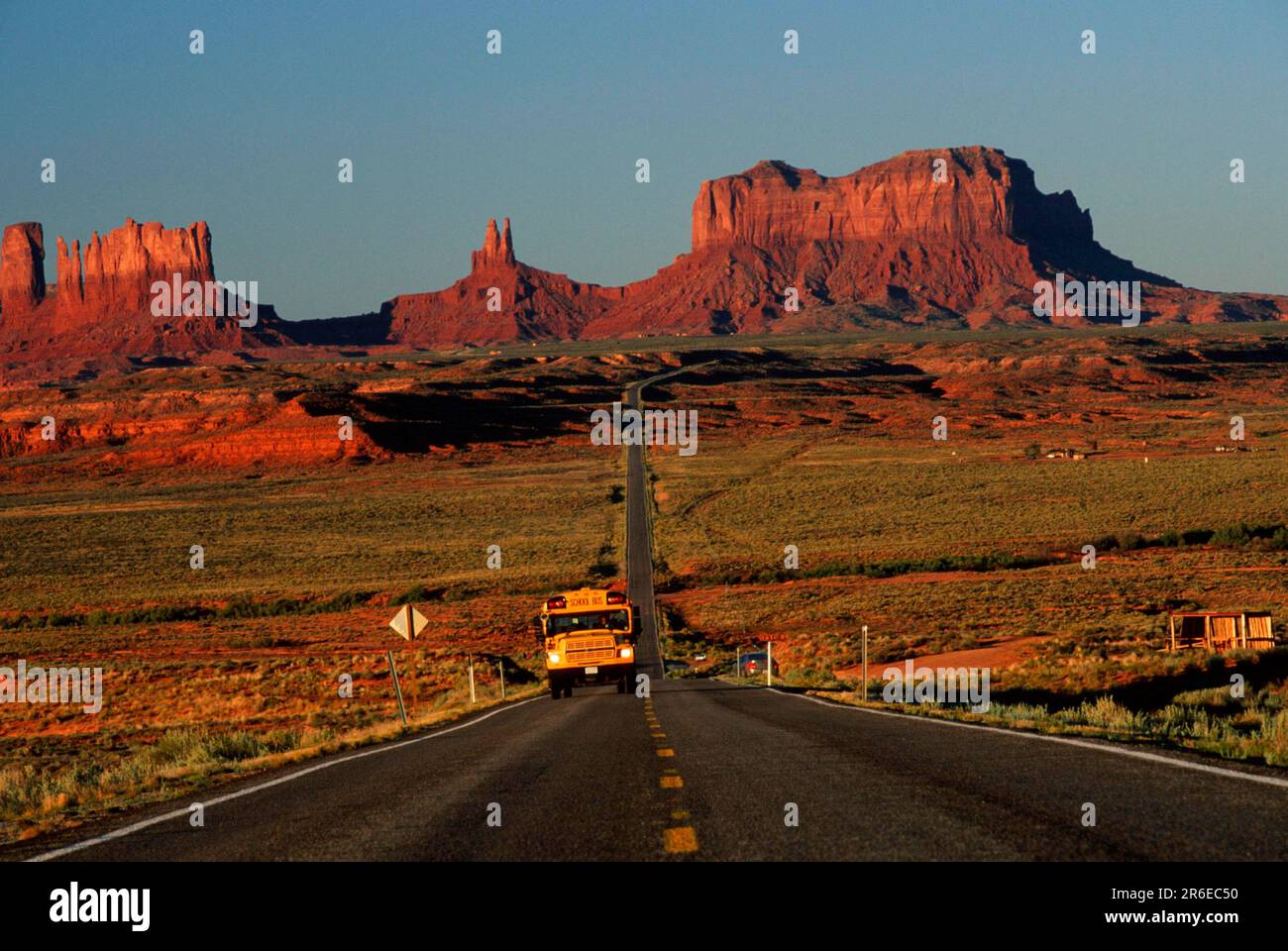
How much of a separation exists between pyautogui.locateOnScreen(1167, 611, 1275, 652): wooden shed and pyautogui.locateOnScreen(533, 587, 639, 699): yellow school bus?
1288 centimetres

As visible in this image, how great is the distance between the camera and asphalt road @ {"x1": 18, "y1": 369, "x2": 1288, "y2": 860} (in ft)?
24.5

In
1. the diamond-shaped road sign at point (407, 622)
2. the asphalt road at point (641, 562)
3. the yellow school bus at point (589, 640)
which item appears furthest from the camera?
the asphalt road at point (641, 562)

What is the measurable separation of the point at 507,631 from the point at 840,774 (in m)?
40.1

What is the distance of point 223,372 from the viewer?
175m

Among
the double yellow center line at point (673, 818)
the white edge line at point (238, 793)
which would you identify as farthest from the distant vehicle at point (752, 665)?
the double yellow center line at point (673, 818)

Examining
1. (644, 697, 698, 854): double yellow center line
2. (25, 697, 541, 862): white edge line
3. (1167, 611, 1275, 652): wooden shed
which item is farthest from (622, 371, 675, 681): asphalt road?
(644, 697, 698, 854): double yellow center line

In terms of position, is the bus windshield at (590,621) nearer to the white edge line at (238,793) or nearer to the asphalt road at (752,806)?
the white edge line at (238,793)

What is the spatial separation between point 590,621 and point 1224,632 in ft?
49.2

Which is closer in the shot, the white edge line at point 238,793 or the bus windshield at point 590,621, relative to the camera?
the white edge line at point 238,793

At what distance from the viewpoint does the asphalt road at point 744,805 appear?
7.48 meters

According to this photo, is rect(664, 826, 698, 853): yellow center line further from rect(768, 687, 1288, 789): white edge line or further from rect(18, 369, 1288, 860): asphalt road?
rect(768, 687, 1288, 789): white edge line

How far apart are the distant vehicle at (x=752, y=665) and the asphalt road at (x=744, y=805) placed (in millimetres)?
22353

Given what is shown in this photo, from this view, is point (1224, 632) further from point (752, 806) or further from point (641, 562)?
point (641, 562)
